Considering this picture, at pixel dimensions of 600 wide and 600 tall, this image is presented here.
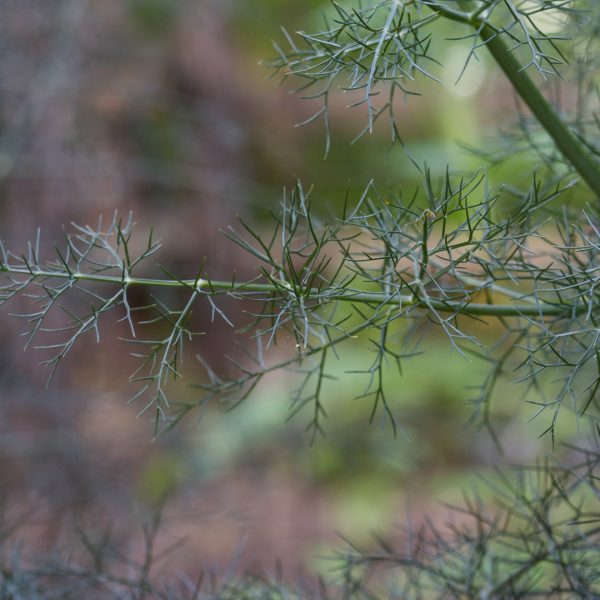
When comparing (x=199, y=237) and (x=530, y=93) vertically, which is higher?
(x=199, y=237)

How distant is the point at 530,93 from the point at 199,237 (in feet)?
8.40

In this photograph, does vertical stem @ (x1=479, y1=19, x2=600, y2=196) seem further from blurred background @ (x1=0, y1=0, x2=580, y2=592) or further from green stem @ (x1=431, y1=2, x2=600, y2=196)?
blurred background @ (x1=0, y1=0, x2=580, y2=592)

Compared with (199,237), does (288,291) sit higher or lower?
lower

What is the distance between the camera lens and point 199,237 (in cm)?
302

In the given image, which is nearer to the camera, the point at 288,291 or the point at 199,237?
the point at 288,291

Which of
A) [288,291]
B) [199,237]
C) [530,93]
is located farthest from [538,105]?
[199,237]

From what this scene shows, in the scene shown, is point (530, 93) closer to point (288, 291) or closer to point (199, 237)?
point (288, 291)

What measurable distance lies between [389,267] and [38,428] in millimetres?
1776

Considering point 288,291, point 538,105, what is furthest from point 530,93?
point 288,291

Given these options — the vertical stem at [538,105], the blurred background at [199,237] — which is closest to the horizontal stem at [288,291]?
the vertical stem at [538,105]

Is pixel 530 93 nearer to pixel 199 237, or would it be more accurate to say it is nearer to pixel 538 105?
pixel 538 105

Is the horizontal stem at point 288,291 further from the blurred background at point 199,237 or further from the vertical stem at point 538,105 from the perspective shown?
the blurred background at point 199,237

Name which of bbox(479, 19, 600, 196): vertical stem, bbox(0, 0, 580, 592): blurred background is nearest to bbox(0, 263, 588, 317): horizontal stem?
bbox(479, 19, 600, 196): vertical stem

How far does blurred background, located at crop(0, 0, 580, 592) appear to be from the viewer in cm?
178
